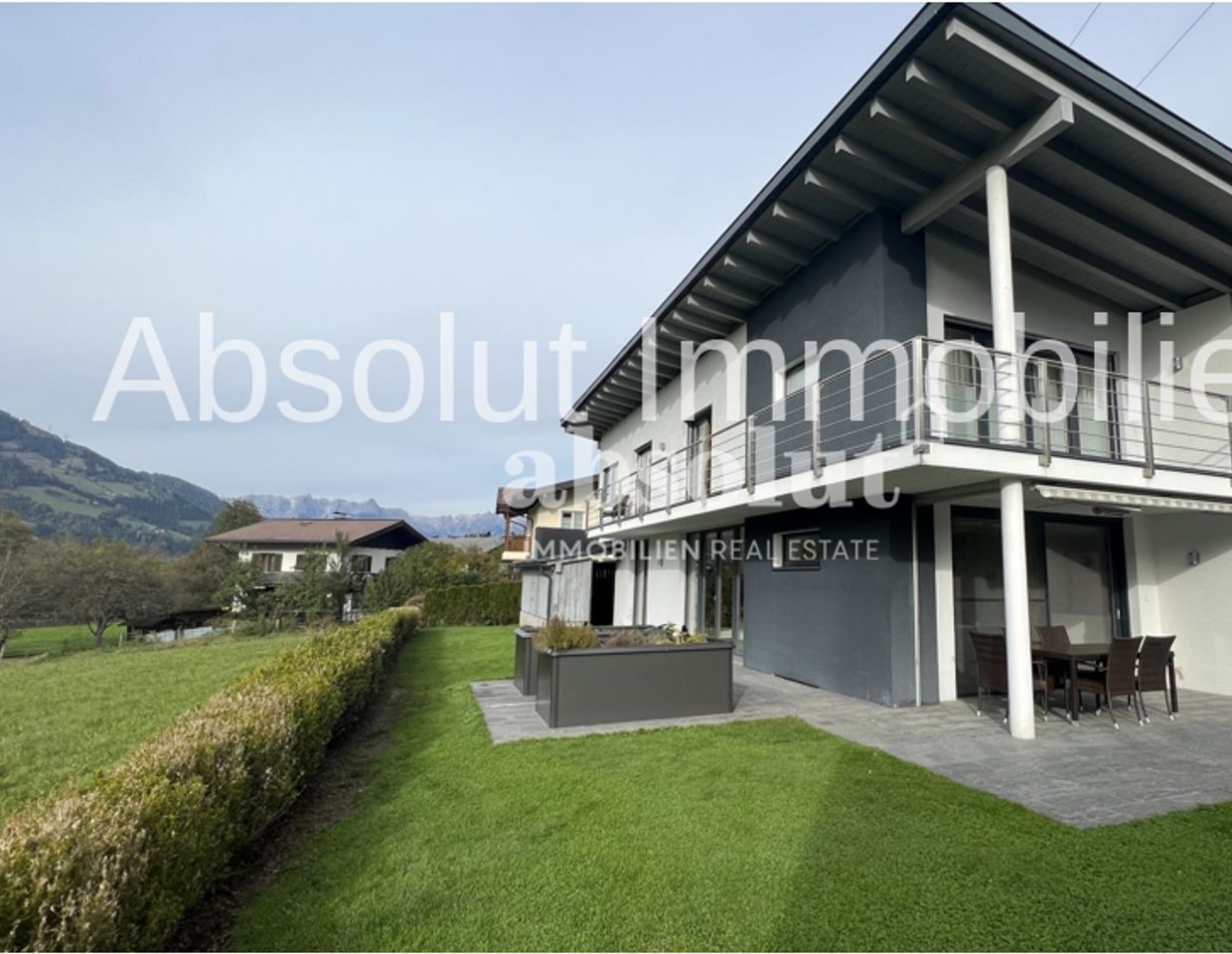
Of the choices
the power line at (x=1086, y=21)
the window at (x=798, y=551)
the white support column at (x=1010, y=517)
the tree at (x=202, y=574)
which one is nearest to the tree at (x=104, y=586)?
the tree at (x=202, y=574)

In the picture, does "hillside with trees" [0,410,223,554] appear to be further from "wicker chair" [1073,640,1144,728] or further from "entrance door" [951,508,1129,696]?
"wicker chair" [1073,640,1144,728]

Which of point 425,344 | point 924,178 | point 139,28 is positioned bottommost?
→ point 425,344

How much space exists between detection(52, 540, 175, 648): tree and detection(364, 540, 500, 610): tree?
1413cm

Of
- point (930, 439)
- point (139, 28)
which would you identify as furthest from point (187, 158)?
point (930, 439)

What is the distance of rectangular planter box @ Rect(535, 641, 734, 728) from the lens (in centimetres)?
738

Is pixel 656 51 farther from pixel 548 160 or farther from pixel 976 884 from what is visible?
pixel 976 884

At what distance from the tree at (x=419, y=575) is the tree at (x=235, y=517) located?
41.6 m

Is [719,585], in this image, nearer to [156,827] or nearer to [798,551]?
[798,551]

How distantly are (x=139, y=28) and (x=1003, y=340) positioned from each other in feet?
39.7

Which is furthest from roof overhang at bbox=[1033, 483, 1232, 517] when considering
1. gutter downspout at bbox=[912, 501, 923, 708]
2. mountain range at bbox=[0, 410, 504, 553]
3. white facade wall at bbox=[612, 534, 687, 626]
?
mountain range at bbox=[0, 410, 504, 553]

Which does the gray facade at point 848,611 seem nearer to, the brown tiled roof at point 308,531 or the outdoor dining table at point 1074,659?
the outdoor dining table at point 1074,659

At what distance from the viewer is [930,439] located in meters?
6.84

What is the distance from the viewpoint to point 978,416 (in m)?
8.54

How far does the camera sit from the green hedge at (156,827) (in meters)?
2.21
